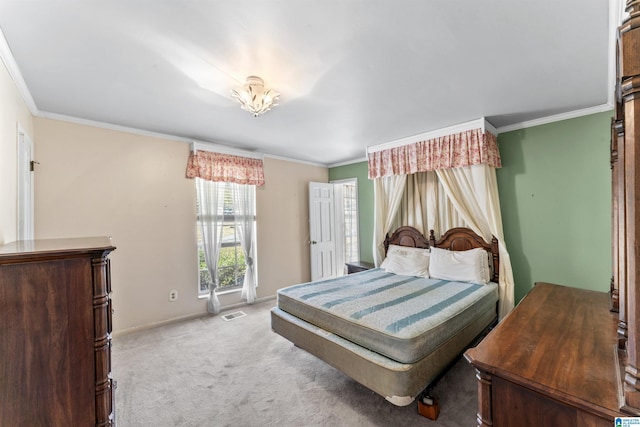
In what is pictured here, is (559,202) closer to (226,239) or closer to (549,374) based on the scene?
(549,374)

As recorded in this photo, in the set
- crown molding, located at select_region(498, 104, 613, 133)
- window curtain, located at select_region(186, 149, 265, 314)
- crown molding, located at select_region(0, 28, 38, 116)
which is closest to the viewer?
crown molding, located at select_region(0, 28, 38, 116)

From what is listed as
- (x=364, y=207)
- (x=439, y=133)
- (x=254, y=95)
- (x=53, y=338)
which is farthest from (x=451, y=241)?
(x=53, y=338)

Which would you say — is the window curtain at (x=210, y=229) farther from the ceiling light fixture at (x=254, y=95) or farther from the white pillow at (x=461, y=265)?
the white pillow at (x=461, y=265)

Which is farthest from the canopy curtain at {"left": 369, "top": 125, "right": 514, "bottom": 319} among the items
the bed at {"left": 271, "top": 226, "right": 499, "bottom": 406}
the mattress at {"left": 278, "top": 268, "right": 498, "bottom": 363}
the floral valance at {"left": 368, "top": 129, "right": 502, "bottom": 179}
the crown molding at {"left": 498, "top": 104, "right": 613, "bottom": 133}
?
the mattress at {"left": 278, "top": 268, "right": 498, "bottom": 363}

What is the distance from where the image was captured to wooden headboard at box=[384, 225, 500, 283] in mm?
3240

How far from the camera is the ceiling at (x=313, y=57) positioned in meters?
1.44

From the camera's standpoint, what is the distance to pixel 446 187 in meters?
3.49

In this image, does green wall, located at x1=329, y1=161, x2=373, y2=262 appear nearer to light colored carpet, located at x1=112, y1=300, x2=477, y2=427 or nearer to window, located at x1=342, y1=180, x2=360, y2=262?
window, located at x1=342, y1=180, x2=360, y2=262

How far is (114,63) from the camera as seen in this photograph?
189 cm

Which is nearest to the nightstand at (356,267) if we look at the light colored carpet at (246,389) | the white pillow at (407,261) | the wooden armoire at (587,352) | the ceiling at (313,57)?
the white pillow at (407,261)

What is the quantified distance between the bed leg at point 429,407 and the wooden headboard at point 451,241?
195cm

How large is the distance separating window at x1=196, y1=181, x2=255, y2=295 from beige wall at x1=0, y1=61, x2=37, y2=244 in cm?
190

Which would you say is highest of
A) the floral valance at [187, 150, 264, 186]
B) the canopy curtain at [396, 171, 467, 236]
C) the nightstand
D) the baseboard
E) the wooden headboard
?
the floral valance at [187, 150, 264, 186]

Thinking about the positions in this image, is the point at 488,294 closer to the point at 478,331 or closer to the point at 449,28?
the point at 478,331
